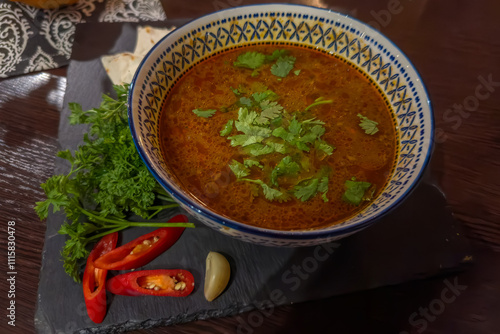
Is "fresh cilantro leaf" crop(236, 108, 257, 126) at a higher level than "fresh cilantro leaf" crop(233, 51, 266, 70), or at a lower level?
lower

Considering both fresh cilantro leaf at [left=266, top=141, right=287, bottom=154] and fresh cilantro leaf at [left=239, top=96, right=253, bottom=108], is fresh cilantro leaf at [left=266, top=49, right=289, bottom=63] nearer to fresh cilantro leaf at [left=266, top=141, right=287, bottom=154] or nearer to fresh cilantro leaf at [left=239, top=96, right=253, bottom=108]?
fresh cilantro leaf at [left=239, top=96, right=253, bottom=108]

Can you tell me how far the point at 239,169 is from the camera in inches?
52.8

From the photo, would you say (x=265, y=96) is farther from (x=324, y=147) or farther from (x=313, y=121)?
(x=324, y=147)

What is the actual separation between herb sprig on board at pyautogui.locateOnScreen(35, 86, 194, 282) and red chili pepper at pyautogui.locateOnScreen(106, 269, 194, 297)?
19cm

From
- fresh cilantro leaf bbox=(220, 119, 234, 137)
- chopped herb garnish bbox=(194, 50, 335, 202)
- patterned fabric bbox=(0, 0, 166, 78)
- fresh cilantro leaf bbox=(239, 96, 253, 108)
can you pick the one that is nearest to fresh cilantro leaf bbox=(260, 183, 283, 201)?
chopped herb garnish bbox=(194, 50, 335, 202)

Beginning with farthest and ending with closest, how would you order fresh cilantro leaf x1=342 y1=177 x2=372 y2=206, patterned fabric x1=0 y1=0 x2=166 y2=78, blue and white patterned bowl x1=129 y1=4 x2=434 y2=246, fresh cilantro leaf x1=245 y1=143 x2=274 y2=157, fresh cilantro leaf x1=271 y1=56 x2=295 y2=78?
patterned fabric x1=0 y1=0 x2=166 y2=78 < fresh cilantro leaf x1=271 y1=56 x2=295 y2=78 < fresh cilantro leaf x1=245 y1=143 x2=274 y2=157 < fresh cilantro leaf x1=342 y1=177 x2=372 y2=206 < blue and white patterned bowl x1=129 y1=4 x2=434 y2=246

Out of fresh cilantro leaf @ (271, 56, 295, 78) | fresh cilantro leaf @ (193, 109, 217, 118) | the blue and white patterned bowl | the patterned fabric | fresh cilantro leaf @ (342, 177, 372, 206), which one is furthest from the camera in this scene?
the patterned fabric

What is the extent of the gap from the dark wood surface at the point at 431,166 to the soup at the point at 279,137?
50cm

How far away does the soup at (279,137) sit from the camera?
1291 mm

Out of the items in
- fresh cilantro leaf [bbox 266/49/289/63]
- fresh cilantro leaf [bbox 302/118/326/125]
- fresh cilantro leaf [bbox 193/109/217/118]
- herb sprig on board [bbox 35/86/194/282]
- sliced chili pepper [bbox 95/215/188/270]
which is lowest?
sliced chili pepper [bbox 95/215/188/270]

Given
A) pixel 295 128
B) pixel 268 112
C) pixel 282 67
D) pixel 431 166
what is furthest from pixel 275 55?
pixel 431 166

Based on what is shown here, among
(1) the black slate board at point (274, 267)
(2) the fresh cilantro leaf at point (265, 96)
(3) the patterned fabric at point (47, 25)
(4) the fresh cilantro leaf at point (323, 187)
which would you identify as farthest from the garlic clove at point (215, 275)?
(3) the patterned fabric at point (47, 25)

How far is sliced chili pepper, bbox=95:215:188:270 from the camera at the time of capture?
143 cm

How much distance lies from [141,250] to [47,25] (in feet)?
6.85
